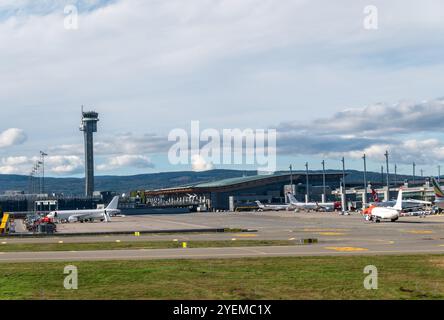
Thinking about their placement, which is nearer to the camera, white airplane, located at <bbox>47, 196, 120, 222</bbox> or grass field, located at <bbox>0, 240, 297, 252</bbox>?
grass field, located at <bbox>0, 240, 297, 252</bbox>

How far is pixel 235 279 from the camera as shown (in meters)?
31.1

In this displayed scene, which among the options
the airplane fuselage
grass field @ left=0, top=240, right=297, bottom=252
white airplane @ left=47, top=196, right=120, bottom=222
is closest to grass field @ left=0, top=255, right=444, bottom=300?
grass field @ left=0, top=240, right=297, bottom=252

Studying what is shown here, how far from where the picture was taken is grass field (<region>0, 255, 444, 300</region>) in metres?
26.3

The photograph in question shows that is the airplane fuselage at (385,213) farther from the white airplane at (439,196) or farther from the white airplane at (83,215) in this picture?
the white airplane at (83,215)

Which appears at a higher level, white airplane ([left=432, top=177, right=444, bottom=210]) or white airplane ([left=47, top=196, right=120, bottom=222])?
white airplane ([left=432, top=177, right=444, bottom=210])

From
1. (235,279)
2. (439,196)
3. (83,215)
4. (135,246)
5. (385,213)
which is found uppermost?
(439,196)

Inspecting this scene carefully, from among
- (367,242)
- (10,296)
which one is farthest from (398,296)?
(367,242)

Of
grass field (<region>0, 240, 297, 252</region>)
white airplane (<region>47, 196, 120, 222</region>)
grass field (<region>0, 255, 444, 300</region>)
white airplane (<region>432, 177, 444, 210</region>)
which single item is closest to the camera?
grass field (<region>0, 255, 444, 300</region>)

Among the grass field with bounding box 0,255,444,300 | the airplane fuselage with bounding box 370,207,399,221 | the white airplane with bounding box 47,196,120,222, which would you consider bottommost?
the white airplane with bounding box 47,196,120,222

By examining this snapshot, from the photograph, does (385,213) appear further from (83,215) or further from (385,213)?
(83,215)

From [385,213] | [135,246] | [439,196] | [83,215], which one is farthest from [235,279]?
[83,215]

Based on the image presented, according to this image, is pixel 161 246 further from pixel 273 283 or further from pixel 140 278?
pixel 273 283

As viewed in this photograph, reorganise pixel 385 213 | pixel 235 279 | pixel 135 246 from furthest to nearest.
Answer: pixel 385 213 → pixel 135 246 → pixel 235 279

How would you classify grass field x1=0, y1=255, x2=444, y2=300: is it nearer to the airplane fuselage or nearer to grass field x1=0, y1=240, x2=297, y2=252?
grass field x1=0, y1=240, x2=297, y2=252
